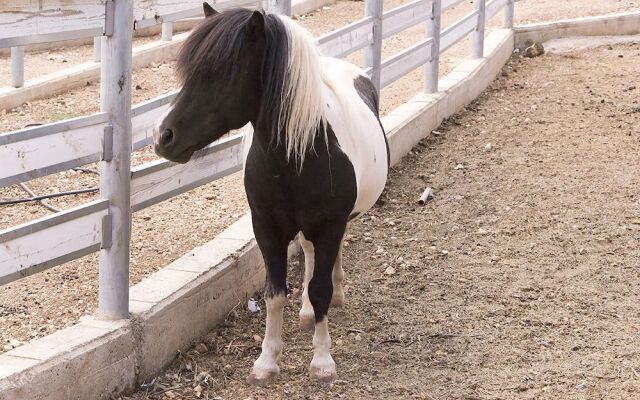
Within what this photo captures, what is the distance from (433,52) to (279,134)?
4.88m

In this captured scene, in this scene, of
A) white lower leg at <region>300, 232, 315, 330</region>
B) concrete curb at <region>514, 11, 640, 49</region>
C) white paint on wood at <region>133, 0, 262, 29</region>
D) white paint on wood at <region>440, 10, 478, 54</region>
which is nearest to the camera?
white paint on wood at <region>133, 0, 262, 29</region>

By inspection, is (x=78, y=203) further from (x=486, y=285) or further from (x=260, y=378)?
(x=486, y=285)

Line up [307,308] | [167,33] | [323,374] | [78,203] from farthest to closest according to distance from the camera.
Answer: [167,33]
[78,203]
[307,308]
[323,374]

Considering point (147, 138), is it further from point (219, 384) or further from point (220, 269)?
point (219, 384)

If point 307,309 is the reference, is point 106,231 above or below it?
above

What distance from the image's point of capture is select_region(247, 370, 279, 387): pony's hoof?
13.7 feet

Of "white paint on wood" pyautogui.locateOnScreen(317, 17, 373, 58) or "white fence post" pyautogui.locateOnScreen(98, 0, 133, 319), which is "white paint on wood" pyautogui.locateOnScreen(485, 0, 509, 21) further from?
"white fence post" pyautogui.locateOnScreen(98, 0, 133, 319)

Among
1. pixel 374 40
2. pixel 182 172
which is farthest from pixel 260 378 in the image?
pixel 374 40

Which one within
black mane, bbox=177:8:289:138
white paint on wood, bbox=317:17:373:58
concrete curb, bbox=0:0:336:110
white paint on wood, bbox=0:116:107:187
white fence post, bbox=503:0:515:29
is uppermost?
black mane, bbox=177:8:289:138

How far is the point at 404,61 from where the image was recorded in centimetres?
784

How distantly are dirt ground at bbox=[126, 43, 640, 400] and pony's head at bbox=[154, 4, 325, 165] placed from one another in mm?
1125

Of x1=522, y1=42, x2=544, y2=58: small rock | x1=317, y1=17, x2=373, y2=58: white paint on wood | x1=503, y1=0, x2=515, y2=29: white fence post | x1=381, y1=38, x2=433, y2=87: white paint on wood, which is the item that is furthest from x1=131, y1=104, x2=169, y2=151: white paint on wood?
x1=503, y1=0, x2=515, y2=29: white fence post

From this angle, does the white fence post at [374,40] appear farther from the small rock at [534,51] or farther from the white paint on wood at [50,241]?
the small rock at [534,51]

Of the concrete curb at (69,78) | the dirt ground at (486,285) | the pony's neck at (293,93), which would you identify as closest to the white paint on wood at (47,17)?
the pony's neck at (293,93)
